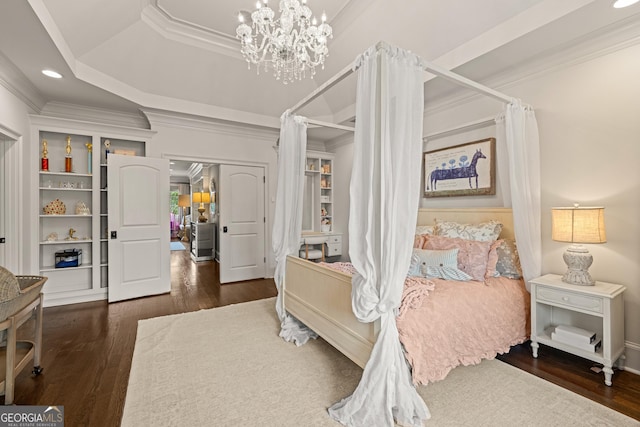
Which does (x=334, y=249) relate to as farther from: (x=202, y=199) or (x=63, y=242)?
(x=202, y=199)

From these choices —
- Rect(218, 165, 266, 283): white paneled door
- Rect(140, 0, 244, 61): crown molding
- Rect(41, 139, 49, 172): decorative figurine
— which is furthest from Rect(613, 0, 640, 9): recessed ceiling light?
Rect(41, 139, 49, 172): decorative figurine

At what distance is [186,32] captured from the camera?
12.2 feet

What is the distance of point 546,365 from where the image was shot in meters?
2.41

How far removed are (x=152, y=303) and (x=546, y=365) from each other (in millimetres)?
4519

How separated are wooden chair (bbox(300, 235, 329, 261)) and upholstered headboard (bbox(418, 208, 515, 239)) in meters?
1.86

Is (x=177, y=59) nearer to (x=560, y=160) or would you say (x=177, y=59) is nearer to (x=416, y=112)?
(x=416, y=112)

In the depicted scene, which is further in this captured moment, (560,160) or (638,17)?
(560,160)

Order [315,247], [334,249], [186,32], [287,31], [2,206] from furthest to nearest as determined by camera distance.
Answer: [334,249], [315,247], [186,32], [2,206], [287,31]

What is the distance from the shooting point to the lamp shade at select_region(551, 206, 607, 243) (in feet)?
7.21

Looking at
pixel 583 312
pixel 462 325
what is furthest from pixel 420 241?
pixel 583 312

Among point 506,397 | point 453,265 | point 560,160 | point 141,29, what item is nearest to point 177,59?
point 141,29

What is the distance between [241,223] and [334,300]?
3.38 metres

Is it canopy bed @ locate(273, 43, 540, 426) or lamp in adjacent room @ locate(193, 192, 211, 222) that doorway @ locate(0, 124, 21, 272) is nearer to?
canopy bed @ locate(273, 43, 540, 426)

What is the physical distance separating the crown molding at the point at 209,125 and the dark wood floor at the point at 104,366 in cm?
274
